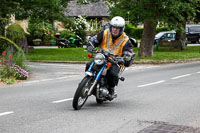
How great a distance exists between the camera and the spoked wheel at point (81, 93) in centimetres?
760

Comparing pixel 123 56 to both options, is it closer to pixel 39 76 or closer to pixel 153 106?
pixel 153 106

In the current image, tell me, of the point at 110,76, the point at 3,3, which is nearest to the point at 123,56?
the point at 110,76

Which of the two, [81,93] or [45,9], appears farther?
[45,9]

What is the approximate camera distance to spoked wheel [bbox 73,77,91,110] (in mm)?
7602

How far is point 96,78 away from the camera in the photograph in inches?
312

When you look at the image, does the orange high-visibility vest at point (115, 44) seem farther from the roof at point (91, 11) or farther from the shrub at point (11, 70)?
the roof at point (91, 11)

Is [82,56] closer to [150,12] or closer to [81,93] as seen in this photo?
[150,12]

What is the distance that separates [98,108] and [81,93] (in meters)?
0.74

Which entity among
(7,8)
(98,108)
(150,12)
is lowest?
(98,108)

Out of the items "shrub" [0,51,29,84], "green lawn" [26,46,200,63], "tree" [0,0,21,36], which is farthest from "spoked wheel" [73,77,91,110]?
"green lawn" [26,46,200,63]

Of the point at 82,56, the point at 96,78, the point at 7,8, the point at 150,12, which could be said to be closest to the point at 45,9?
the point at 82,56

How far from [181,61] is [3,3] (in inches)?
380

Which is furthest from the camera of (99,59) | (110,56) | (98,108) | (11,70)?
(11,70)

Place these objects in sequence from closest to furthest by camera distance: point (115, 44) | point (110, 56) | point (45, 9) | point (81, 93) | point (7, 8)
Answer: point (81, 93) → point (110, 56) → point (115, 44) → point (7, 8) → point (45, 9)
